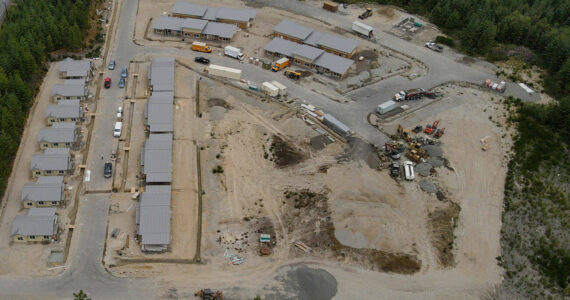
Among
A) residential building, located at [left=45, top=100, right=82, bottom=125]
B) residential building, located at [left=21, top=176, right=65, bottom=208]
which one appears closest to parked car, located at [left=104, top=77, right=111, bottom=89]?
residential building, located at [left=45, top=100, right=82, bottom=125]

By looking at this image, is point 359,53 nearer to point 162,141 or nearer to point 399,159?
point 399,159

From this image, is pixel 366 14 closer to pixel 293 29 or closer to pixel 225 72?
pixel 293 29

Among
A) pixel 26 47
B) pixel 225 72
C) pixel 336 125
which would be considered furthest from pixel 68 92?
pixel 336 125

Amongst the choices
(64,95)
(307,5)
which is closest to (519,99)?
(307,5)

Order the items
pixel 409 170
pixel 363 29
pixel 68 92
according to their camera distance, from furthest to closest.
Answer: pixel 363 29 < pixel 68 92 < pixel 409 170

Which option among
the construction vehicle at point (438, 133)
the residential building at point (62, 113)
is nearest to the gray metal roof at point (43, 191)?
the residential building at point (62, 113)

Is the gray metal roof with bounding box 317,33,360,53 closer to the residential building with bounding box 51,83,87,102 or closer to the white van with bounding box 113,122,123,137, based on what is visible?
the white van with bounding box 113,122,123,137
